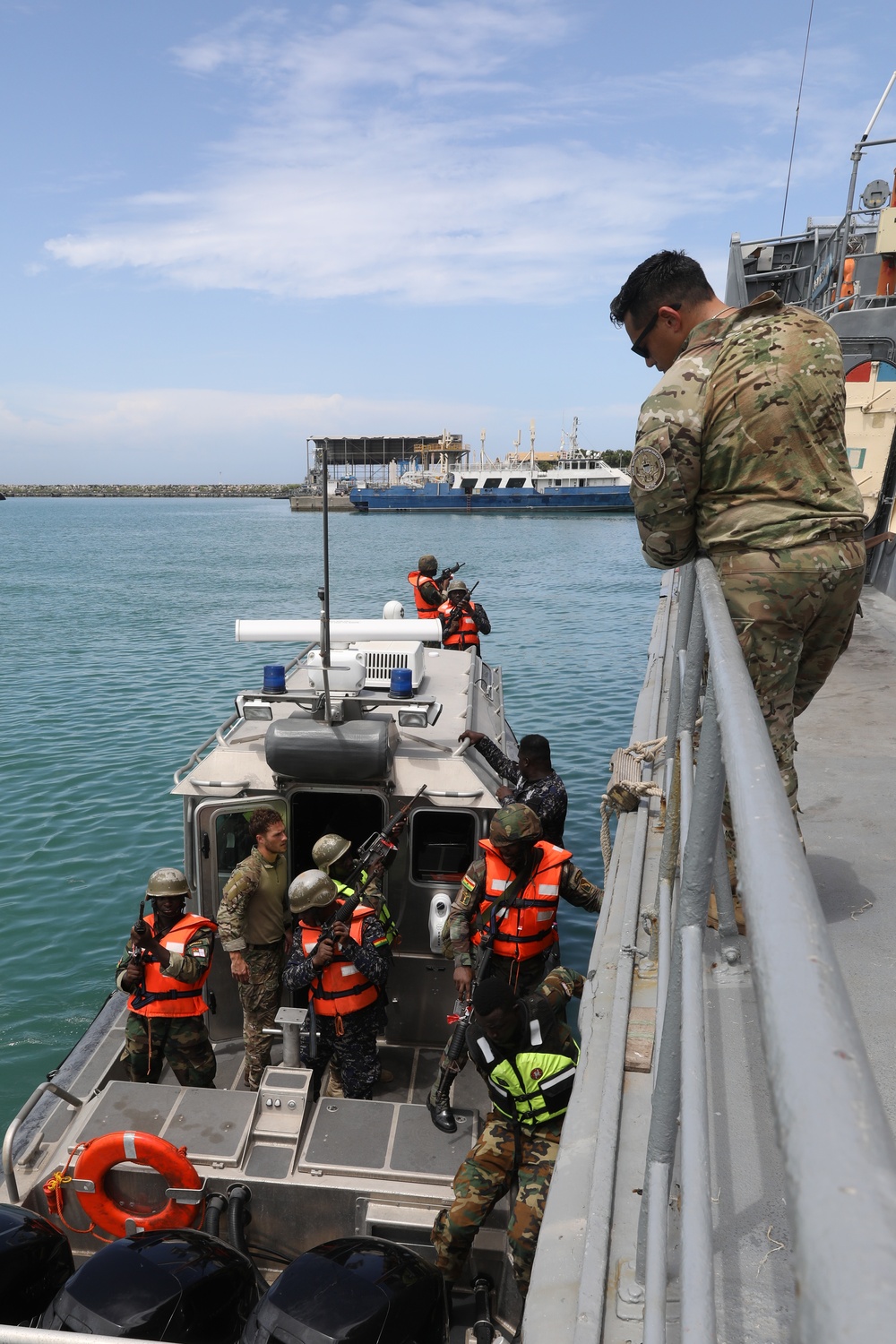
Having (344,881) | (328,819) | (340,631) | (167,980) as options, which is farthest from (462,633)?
(167,980)

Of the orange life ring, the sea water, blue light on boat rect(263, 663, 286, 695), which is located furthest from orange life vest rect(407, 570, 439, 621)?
the orange life ring

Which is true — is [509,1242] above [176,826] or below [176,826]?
above

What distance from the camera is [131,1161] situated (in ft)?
14.4

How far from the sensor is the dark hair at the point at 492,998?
3.93m

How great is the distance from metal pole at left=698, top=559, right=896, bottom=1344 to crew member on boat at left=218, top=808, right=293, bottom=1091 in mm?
5200

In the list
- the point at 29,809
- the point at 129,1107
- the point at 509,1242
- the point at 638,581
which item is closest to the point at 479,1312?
the point at 509,1242

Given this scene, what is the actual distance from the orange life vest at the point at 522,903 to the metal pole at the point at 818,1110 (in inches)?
179

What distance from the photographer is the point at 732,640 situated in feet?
5.16

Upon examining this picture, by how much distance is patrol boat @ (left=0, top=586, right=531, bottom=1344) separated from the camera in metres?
4.33

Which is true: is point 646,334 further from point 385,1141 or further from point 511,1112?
point 385,1141

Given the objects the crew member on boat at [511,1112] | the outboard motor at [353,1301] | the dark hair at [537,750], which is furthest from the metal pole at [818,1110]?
the dark hair at [537,750]

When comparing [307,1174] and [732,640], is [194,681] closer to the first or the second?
[307,1174]

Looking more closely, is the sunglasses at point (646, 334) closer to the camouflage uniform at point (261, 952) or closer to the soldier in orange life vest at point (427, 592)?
the camouflage uniform at point (261, 952)

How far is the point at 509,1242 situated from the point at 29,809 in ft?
33.1
